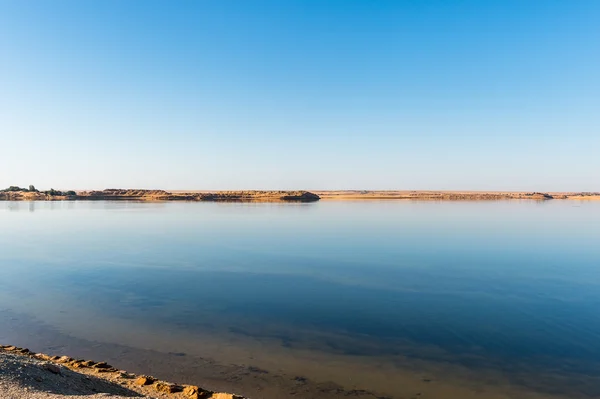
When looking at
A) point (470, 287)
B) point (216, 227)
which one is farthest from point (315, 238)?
point (470, 287)

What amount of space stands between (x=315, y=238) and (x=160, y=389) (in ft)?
59.4

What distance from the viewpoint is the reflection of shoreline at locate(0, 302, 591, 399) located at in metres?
6.74

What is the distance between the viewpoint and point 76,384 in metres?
6.14

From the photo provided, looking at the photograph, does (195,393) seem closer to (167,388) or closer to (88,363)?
(167,388)

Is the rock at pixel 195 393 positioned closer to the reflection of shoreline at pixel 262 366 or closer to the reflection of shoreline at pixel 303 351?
the reflection of shoreline at pixel 262 366

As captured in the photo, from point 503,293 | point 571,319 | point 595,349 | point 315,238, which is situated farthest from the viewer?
point 315,238

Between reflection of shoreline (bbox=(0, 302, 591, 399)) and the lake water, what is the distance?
3 cm

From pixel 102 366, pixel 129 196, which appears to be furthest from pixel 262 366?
pixel 129 196

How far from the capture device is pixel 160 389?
20.9ft

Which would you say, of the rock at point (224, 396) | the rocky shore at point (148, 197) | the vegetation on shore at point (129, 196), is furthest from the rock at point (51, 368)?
the vegetation on shore at point (129, 196)

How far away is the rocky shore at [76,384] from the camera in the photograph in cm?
572

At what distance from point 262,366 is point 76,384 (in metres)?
3.09

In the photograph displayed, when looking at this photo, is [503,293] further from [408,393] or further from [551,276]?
[408,393]

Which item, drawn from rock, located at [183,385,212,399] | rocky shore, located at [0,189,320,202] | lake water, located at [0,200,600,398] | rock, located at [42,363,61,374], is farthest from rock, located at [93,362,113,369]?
rocky shore, located at [0,189,320,202]
